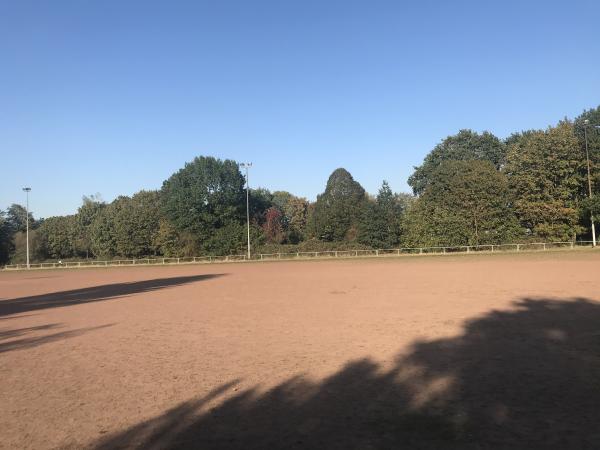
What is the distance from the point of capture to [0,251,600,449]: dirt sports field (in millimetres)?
5297

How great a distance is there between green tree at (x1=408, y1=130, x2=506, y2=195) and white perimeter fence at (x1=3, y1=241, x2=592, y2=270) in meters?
24.5

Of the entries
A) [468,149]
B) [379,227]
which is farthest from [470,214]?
[468,149]

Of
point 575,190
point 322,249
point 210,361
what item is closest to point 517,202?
point 575,190

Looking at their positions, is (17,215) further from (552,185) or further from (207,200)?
(552,185)

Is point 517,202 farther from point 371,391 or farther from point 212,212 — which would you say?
point 371,391

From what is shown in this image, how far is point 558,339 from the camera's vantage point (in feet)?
31.7

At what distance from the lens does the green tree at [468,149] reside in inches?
3147

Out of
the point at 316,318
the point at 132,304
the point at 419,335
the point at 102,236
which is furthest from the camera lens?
the point at 102,236

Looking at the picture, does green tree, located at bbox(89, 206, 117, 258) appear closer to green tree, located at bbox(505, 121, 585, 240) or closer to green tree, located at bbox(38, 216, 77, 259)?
green tree, located at bbox(38, 216, 77, 259)

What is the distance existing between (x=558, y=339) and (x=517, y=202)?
51773 millimetres

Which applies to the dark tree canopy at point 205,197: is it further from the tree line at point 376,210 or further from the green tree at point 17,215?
the green tree at point 17,215

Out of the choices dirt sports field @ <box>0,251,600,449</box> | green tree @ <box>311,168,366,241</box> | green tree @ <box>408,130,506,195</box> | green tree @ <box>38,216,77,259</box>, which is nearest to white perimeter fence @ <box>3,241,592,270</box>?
green tree @ <box>311,168,366,241</box>

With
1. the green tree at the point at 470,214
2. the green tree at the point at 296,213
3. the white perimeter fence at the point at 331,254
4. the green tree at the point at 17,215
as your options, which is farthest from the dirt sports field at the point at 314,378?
the green tree at the point at 17,215

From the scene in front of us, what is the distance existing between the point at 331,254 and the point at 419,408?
186 ft
